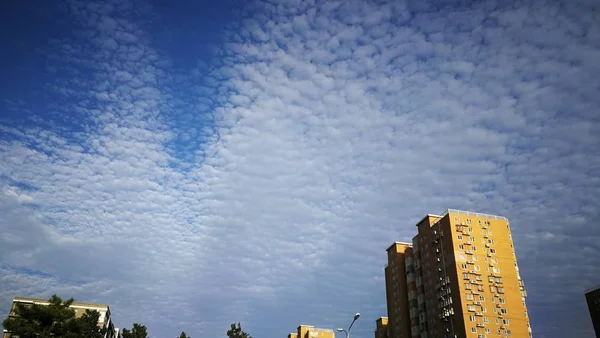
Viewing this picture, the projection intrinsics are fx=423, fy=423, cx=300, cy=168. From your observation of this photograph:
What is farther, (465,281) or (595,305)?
(595,305)

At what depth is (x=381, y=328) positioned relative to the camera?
106 m

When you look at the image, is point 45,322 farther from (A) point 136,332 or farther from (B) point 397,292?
(B) point 397,292

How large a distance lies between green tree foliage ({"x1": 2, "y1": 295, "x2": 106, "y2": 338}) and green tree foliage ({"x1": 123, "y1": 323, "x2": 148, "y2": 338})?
25412 millimetres

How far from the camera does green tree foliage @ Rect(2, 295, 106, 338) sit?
153 feet

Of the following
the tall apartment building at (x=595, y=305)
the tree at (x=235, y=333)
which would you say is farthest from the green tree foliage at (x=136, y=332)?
the tall apartment building at (x=595, y=305)

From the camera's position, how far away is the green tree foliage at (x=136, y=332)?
76.2m

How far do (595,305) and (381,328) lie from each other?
4908 cm

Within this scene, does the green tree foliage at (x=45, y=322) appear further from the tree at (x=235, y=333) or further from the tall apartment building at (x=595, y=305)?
the tall apartment building at (x=595, y=305)

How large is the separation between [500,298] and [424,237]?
55.7 ft

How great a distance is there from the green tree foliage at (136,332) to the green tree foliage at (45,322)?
25.4 meters

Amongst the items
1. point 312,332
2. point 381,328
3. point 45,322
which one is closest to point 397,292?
point 381,328

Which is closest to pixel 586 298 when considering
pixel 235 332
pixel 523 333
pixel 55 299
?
pixel 523 333

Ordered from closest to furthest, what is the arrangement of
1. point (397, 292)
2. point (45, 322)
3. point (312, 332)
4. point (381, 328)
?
point (45, 322), point (397, 292), point (381, 328), point (312, 332)

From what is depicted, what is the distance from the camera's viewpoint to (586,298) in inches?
3949
